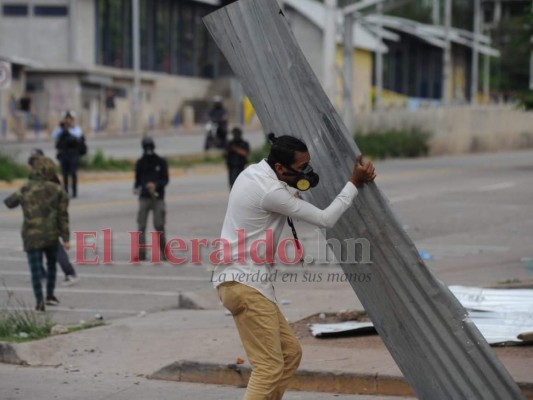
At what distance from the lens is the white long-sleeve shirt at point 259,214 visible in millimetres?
7016

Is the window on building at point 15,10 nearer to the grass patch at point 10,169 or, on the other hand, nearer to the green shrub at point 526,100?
the grass patch at point 10,169

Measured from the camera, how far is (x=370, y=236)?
742 centimetres

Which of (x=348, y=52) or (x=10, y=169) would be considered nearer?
(x=10, y=169)

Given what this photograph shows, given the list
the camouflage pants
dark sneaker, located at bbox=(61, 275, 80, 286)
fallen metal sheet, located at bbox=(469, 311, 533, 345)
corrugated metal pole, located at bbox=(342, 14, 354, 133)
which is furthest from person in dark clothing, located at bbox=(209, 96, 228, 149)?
fallen metal sheet, located at bbox=(469, 311, 533, 345)

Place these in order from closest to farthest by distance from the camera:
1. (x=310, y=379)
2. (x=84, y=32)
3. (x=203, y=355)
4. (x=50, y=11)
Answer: (x=310, y=379)
(x=203, y=355)
(x=50, y=11)
(x=84, y=32)

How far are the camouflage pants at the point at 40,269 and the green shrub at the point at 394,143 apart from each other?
2896 cm

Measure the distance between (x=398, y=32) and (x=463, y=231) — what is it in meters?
63.9

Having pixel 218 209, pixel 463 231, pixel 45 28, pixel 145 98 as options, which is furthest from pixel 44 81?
pixel 463 231

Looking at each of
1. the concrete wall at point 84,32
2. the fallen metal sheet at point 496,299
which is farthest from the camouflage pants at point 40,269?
the concrete wall at point 84,32

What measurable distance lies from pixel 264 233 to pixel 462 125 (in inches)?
1699

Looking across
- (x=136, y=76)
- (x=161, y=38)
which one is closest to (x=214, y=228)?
(x=136, y=76)

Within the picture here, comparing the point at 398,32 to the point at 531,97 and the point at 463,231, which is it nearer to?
the point at 531,97

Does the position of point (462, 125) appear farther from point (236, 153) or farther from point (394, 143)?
point (236, 153)

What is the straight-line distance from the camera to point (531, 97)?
33.7m
